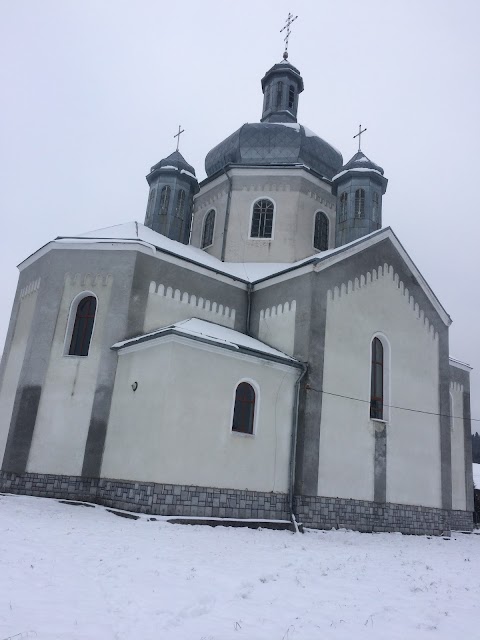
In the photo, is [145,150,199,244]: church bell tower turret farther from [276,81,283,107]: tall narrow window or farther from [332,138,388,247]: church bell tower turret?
[276,81,283,107]: tall narrow window

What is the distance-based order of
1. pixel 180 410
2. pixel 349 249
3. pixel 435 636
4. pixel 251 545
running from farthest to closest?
1. pixel 349 249
2. pixel 180 410
3. pixel 251 545
4. pixel 435 636

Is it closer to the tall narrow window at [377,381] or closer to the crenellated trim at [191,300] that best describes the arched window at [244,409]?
the crenellated trim at [191,300]

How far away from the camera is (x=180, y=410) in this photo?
445 inches

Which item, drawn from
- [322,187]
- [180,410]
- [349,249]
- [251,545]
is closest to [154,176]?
[322,187]

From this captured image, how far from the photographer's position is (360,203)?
1817 cm

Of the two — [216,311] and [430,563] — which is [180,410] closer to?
[216,311]

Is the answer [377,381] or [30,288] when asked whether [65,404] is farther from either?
[377,381]

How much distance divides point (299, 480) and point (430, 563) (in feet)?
12.7

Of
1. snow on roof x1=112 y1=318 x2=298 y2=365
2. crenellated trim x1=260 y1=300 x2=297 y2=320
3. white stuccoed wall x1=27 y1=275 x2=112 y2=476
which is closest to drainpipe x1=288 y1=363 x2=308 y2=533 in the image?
snow on roof x1=112 y1=318 x2=298 y2=365

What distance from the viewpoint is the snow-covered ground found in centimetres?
437

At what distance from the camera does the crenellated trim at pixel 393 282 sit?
14516 mm

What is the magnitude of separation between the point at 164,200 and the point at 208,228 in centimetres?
183

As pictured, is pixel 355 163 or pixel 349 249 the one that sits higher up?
pixel 355 163

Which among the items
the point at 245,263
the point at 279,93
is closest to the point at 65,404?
the point at 245,263
